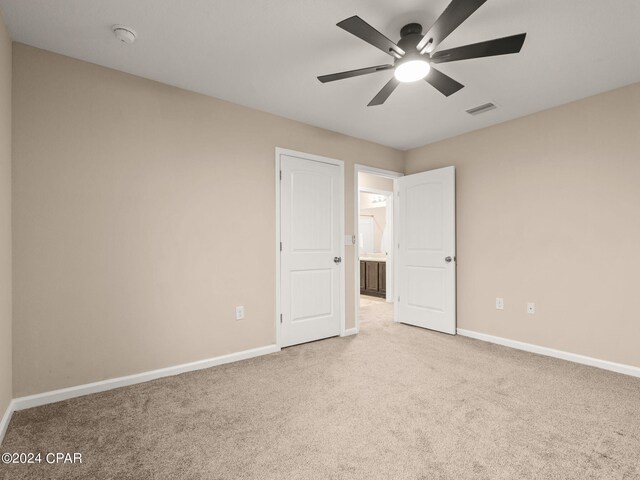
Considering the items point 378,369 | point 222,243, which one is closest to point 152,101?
point 222,243

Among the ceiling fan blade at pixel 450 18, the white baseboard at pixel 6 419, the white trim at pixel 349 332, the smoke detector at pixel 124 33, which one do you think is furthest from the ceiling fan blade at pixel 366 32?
the white trim at pixel 349 332

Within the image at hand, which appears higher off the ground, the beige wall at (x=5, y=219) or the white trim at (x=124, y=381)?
the beige wall at (x=5, y=219)

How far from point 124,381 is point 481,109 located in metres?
4.02

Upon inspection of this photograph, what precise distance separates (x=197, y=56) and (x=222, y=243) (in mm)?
1524

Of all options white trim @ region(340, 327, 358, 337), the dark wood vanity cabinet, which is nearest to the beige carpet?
white trim @ region(340, 327, 358, 337)

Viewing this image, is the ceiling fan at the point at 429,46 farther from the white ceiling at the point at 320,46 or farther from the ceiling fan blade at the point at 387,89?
the white ceiling at the point at 320,46

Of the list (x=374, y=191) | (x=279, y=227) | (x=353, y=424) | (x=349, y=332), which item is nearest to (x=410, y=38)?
(x=279, y=227)

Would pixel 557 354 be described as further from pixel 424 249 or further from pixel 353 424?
pixel 353 424

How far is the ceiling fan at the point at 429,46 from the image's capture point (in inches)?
63.1

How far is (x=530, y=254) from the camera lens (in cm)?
343

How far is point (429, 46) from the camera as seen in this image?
6.26 feet

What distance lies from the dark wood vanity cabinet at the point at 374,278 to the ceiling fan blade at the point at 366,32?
16.7 ft

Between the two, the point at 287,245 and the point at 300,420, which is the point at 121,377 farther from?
the point at 287,245

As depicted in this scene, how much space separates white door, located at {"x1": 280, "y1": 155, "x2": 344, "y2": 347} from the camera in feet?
11.6
